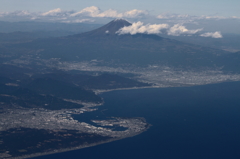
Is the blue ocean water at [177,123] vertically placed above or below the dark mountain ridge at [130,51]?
below

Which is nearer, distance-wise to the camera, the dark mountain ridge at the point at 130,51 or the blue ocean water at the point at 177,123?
the blue ocean water at the point at 177,123

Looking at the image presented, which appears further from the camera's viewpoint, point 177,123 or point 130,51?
point 130,51

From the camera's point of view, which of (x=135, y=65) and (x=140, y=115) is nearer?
(x=140, y=115)

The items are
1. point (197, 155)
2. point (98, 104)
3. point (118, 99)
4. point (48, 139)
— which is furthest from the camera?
point (118, 99)

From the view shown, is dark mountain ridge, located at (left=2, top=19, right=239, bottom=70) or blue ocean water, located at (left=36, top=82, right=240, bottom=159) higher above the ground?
dark mountain ridge, located at (left=2, top=19, right=239, bottom=70)

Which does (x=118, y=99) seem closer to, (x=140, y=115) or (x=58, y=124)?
(x=140, y=115)

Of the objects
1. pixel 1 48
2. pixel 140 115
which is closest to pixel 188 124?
pixel 140 115

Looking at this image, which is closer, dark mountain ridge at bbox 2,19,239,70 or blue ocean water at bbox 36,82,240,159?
blue ocean water at bbox 36,82,240,159

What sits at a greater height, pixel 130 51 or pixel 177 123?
pixel 130 51
